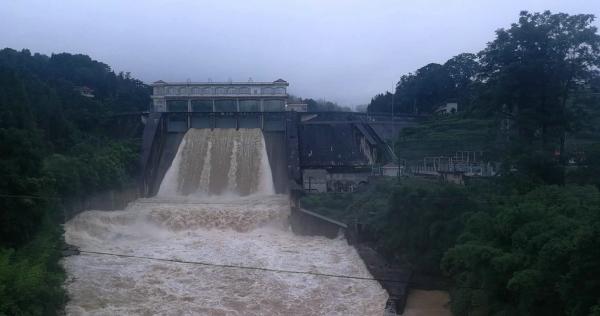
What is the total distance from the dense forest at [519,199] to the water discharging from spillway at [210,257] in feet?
4.95

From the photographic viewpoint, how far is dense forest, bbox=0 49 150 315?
8453mm

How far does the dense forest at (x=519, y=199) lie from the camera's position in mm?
6816

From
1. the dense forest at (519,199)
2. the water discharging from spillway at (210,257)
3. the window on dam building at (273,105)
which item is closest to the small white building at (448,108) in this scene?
the dense forest at (519,199)

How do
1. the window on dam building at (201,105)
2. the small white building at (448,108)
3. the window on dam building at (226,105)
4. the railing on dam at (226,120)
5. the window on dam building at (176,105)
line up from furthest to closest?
the window on dam building at (226,105) < the window on dam building at (201,105) < the window on dam building at (176,105) < the small white building at (448,108) < the railing on dam at (226,120)

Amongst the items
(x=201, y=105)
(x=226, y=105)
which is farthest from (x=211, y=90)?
(x=226, y=105)

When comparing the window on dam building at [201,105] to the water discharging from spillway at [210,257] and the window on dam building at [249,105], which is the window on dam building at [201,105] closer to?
the window on dam building at [249,105]

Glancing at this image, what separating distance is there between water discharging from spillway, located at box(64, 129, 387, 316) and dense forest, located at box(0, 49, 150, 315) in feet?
2.88

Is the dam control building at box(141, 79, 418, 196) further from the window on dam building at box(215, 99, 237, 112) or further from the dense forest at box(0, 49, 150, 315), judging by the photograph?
the window on dam building at box(215, 99, 237, 112)

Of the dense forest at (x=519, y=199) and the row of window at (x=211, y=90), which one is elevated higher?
the row of window at (x=211, y=90)

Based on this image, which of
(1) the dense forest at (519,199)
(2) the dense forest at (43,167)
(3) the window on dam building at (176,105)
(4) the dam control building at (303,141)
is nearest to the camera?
(1) the dense forest at (519,199)

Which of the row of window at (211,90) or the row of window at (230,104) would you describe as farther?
the row of window at (211,90)

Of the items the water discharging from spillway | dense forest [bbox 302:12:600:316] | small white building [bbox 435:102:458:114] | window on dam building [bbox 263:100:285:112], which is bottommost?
the water discharging from spillway


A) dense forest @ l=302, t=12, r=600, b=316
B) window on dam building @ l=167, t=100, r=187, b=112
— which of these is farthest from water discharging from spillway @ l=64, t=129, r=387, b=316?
window on dam building @ l=167, t=100, r=187, b=112

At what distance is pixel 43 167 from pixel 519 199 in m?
10.4
